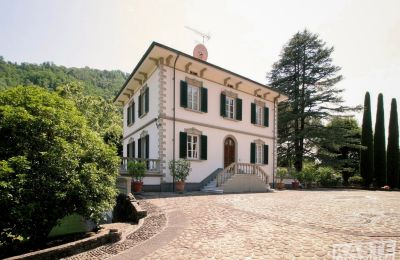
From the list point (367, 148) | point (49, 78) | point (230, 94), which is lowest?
point (367, 148)

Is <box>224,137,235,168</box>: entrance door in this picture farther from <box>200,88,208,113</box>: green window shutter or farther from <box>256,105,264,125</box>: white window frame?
<box>256,105,264,125</box>: white window frame

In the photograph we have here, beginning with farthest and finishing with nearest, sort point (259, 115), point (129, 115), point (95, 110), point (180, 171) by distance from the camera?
point (95, 110), point (129, 115), point (259, 115), point (180, 171)

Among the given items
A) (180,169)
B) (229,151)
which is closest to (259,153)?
(229,151)

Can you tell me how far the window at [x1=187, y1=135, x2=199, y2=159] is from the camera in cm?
1669

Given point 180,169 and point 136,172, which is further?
point 180,169

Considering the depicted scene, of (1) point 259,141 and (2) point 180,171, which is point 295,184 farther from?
(2) point 180,171

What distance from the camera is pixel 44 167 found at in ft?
19.5

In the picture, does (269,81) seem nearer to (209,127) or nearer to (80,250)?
(209,127)

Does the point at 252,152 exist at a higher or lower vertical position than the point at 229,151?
lower

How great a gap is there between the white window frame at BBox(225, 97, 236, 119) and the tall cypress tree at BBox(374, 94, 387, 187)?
17.5 m

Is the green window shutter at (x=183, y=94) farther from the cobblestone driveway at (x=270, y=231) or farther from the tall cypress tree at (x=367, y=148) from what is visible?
the tall cypress tree at (x=367, y=148)

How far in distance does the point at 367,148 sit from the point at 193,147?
65.3ft

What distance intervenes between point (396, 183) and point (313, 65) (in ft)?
46.3

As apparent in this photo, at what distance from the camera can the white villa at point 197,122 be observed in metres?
15.6
